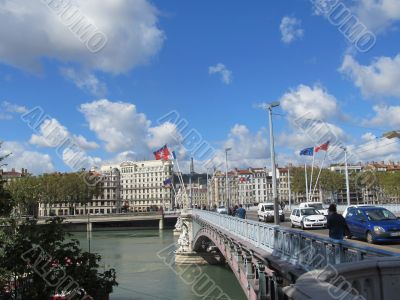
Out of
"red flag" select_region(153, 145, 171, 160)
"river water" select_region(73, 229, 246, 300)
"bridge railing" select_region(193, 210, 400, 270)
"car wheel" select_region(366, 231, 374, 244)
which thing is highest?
"red flag" select_region(153, 145, 171, 160)

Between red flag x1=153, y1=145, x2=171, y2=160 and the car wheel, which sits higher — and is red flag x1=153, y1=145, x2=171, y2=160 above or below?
above

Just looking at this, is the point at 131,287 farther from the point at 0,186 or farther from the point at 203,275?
the point at 0,186

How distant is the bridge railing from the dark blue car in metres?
4.43

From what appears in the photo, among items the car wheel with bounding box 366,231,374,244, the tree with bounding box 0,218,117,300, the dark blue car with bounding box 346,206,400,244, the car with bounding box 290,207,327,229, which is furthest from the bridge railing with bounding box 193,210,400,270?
the car with bounding box 290,207,327,229

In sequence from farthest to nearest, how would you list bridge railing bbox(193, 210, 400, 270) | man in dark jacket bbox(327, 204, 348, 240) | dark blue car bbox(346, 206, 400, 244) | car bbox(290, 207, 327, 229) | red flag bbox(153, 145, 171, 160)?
red flag bbox(153, 145, 171, 160)
car bbox(290, 207, 327, 229)
dark blue car bbox(346, 206, 400, 244)
man in dark jacket bbox(327, 204, 348, 240)
bridge railing bbox(193, 210, 400, 270)

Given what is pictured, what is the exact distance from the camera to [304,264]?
13.3m

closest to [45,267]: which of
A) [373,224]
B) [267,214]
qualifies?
[373,224]

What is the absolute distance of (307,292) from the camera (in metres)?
5.79

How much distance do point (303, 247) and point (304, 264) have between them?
0.56 metres

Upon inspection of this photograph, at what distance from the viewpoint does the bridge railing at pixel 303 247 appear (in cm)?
954

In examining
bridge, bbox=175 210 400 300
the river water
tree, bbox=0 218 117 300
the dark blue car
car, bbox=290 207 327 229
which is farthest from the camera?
the river water

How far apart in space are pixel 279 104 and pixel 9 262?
1982 centimetres

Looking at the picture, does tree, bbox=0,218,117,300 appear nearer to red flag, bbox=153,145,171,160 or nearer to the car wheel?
the car wheel

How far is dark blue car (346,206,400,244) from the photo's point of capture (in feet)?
69.9
